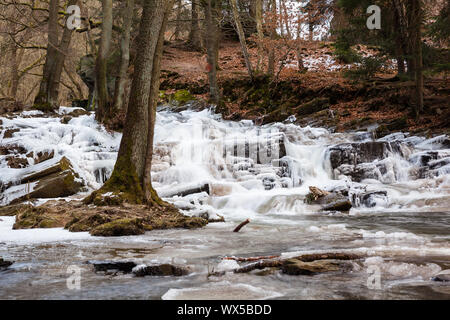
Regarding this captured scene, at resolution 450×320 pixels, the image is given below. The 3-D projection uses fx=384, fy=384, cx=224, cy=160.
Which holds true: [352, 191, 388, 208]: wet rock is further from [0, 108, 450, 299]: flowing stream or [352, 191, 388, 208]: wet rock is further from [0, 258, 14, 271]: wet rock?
[0, 258, 14, 271]: wet rock

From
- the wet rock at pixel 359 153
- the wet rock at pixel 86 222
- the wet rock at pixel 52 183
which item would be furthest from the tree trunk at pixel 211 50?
the wet rock at pixel 86 222

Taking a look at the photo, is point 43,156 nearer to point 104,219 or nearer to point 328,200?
point 104,219

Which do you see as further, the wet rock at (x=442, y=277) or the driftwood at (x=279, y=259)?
the driftwood at (x=279, y=259)

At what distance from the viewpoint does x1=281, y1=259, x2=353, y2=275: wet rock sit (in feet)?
11.0

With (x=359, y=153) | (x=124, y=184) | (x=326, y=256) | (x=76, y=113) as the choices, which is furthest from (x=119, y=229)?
(x=76, y=113)

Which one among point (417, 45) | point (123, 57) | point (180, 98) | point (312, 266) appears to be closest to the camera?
point (312, 266)

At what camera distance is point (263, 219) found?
8.05 metres

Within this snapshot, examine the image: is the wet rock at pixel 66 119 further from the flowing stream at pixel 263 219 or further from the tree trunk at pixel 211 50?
the tree trunk at pixel 211 50

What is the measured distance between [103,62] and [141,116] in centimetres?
863

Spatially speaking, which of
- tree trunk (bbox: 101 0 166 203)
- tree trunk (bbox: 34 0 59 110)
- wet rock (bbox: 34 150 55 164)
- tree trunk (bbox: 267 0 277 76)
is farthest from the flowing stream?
tree trunk (bbox: 267 0 277 76)

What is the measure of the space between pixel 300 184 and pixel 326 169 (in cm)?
125

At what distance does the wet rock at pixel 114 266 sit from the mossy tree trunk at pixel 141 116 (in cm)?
380

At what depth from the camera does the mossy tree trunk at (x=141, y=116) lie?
7598 mm

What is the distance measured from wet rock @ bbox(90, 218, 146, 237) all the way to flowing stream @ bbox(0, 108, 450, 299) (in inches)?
8.1
